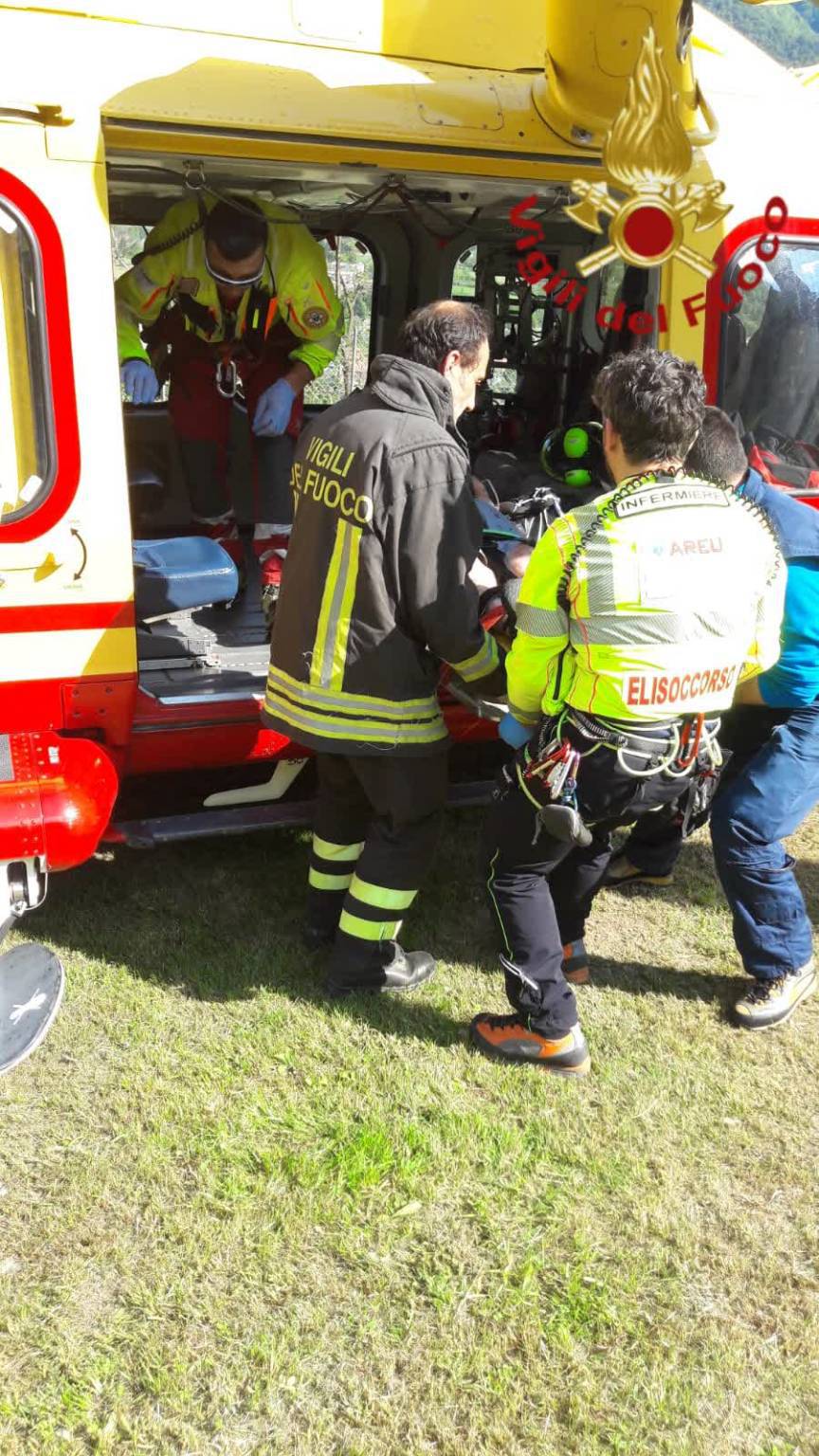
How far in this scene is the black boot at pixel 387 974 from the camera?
376 cm

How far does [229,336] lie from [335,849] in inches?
101

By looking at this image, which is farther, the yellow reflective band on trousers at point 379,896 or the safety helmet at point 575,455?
the safety helmet at point 575,455

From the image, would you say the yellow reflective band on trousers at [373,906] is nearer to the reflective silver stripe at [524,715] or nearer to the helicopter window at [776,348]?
the reflective silver stripe at [524,715]

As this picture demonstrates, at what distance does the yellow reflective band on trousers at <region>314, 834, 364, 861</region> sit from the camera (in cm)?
393

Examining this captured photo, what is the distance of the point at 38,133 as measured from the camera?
327cm

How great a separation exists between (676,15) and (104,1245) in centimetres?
377

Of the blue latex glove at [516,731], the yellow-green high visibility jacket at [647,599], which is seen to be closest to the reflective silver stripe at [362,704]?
the blue latex glove at [516,731]

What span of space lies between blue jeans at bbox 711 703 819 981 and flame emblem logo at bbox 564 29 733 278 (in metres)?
1.57

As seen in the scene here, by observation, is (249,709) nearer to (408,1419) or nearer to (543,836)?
(543,836)

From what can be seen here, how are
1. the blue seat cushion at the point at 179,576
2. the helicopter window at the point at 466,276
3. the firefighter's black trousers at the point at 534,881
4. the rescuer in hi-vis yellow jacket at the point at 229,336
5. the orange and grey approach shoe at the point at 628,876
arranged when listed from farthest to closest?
the helicopter window at the point at 466,276 → the rescuer in hi-vis yellow jacket at the point at 229,336 → the orange and grey approach shoe at the point at 628,876 → the blue seat cushion at the point at 179,576 → the firefighter's black trousers at the point at 534,881

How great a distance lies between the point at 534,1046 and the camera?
345cm

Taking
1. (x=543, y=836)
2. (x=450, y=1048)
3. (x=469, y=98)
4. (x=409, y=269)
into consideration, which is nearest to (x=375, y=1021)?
(x=450, y=1048)

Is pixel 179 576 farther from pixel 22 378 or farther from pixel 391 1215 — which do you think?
pixel 391 1215

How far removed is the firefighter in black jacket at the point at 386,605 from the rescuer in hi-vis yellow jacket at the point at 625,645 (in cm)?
32
